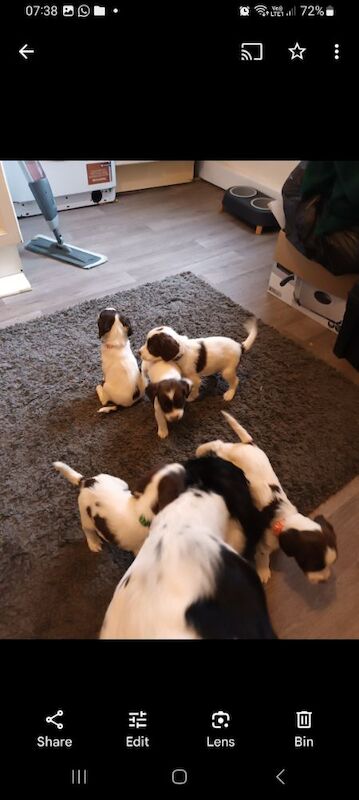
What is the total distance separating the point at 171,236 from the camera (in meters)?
3.08

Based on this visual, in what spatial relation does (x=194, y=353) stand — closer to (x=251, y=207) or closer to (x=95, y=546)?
(x=95, y=546)

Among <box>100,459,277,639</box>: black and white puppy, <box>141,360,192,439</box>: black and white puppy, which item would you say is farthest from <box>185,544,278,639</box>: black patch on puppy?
<box>141,360,192,439</box>: black and white puppy

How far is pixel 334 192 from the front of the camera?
5.77 feet

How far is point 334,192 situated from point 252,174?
1986 millimetres

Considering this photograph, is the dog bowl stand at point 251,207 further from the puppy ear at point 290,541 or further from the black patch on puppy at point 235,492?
the puppy ear at point 290,541

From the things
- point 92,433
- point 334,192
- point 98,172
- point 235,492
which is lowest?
point 92,433

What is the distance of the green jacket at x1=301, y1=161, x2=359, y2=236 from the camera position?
168cm

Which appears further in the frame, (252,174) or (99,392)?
(252,174)

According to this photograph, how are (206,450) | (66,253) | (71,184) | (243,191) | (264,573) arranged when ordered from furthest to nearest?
(243,191)
(71,184)
(66,253)
(206,450)
(264,573)

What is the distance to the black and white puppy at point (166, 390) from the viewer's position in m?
1.50

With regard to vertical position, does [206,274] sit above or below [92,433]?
above
